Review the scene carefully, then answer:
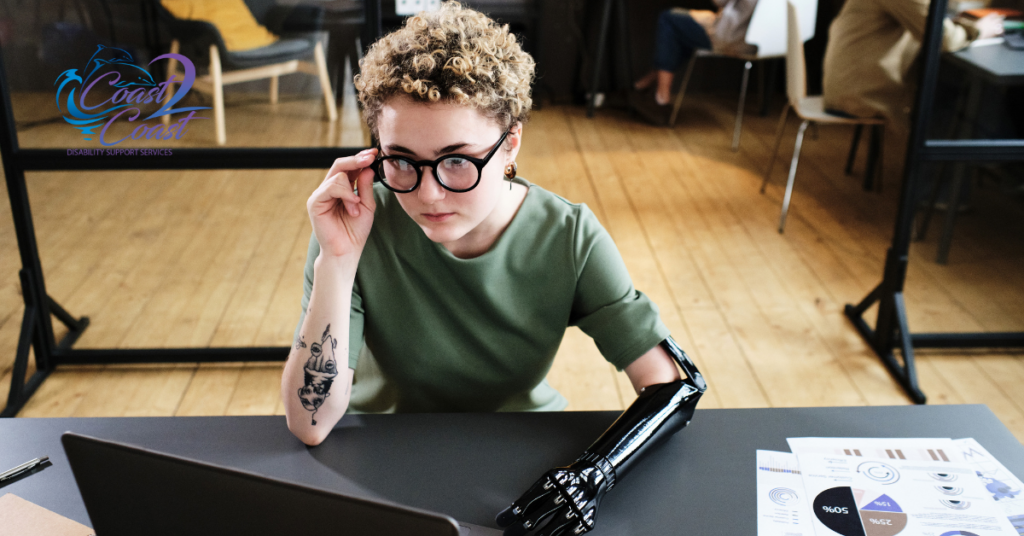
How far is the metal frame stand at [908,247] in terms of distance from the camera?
2039mm

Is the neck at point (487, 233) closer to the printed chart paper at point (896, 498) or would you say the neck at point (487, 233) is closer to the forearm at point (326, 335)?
the forearm at point (326, 335)

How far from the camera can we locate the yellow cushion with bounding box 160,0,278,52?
1.91 meters

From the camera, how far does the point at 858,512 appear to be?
2.63ft

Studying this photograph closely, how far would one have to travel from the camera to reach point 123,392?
216 cm

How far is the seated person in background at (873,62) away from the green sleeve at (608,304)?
1.94 m

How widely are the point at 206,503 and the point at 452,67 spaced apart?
56 cm

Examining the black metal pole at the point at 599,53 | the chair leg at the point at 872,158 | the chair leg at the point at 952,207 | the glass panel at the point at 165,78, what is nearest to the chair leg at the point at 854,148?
the chair leg at the point at 872,158

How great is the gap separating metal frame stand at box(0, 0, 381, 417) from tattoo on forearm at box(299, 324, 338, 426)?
3.76 ft

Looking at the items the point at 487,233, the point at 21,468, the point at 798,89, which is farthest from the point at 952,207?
the point at 21,468

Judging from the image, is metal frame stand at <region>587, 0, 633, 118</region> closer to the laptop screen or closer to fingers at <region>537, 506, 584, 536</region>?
fingers at <region>537, 506, 584, 536</region>

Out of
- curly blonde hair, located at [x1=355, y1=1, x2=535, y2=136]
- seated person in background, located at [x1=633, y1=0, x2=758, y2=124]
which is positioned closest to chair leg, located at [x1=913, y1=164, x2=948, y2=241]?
seated person in background, located at [x1=633, y1=0, x2=758, y2=124]

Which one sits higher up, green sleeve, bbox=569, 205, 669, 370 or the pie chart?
green sleeve, bbox=569, 205, 669, 370

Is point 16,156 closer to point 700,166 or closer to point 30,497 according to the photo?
point 30,497

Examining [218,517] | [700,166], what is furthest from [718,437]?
[700,166]
